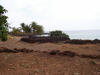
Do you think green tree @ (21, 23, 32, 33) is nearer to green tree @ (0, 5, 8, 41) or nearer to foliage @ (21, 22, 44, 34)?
foliage @ (21, 22, 44, 34)

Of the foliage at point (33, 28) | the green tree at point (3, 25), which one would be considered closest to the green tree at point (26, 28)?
the foliage at point (33, 28)

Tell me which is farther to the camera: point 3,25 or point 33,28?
point 33,28

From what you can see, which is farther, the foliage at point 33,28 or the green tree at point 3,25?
the foliage at point 33,28

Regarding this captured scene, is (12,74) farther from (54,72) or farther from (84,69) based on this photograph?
(84,69)

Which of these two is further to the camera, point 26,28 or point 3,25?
point 26,28

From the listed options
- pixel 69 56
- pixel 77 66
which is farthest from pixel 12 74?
pixel 69 56

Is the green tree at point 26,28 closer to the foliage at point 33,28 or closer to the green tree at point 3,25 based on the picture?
the foliage at point 33,28

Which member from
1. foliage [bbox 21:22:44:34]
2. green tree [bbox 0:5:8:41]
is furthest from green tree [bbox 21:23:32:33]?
green tree [bbox 0:5:8:41]

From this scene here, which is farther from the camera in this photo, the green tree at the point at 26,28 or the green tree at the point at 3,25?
the green tree at the point at 26,28

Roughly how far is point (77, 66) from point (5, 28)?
4.61 metres

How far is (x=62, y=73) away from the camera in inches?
234

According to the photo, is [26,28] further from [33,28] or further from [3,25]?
[3,25]

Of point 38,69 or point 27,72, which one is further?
point 38,69

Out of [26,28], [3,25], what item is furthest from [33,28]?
[3,25]
